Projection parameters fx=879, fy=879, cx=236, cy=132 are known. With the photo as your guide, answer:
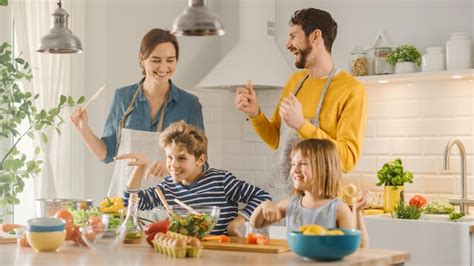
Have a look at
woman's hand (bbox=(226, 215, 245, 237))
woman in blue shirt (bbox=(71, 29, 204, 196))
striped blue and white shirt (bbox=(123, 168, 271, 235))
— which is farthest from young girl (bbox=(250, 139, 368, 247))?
woman in blue shirt (bbox=(71, 29, 204, 196))

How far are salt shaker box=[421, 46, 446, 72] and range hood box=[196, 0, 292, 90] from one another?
1074mm

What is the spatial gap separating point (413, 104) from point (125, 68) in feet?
6.10

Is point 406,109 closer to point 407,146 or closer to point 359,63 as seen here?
point 407,146

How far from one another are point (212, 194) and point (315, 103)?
603mm

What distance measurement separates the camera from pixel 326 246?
8.67 ft

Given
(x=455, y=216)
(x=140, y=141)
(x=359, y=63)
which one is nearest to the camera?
(x=140, y=141)

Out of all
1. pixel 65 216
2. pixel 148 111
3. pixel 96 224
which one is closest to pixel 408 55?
pixel 148 111

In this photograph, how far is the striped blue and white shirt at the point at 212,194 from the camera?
3.69m

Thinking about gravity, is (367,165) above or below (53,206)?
above

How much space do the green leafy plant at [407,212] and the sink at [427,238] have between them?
0.06m

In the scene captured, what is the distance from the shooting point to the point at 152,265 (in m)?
2.59

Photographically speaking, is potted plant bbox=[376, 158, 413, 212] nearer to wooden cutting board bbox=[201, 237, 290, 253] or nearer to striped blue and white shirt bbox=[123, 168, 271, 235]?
striped blue and white shirt bbox=[123, 168, 271, 235]

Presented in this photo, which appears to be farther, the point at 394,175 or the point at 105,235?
the point at 394,175

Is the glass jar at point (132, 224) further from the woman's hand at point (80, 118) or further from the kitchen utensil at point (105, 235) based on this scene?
the woman's hand at point (80, 118)
